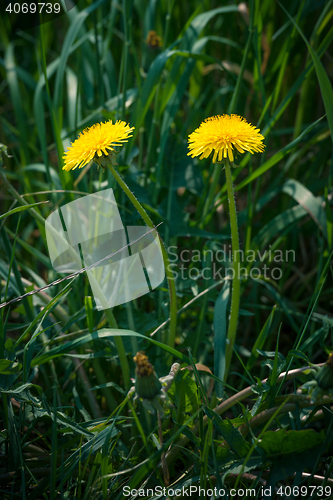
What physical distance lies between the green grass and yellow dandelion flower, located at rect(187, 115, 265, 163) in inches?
6.2

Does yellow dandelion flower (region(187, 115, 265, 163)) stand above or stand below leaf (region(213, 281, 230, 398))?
above

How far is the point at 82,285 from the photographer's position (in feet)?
3.24

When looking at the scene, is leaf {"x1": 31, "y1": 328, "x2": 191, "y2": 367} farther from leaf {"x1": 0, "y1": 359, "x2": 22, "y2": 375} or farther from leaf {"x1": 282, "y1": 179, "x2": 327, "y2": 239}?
leaf {"x1": 282, "y1": 179, "x2": 327, "y2": 239}

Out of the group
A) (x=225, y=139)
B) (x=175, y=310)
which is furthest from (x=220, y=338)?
(x=225, y=139)

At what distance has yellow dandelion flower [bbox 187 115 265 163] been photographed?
62cm

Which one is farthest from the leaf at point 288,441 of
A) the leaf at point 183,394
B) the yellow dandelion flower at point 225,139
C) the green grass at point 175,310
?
the yellow dandelion flower at point 225,139

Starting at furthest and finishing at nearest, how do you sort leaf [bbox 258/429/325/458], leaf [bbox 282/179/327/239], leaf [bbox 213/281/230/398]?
1. leaf [bbox 282/179/327/239]
2. leaf [bbox 213/281/230/398]
3. leaf [bbox 258/429/325/458]

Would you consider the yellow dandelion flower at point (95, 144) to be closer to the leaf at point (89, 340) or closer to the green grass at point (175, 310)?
the green grass at point (175, 310)

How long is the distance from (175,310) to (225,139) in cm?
34

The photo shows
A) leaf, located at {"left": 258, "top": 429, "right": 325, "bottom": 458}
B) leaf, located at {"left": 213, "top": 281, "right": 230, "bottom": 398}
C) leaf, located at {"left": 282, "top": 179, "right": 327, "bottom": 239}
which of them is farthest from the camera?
leaf, located at {"left": 282, "top": 179, "right": 327, "bottom": 239}

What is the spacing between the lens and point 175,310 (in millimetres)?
753

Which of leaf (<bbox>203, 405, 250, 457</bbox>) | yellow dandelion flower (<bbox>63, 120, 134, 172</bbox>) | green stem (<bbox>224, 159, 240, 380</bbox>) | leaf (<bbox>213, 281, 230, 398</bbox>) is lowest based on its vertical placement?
leaf (<bbox>203, 405, 250, 457</bbox>)

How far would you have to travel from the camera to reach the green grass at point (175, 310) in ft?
2.15

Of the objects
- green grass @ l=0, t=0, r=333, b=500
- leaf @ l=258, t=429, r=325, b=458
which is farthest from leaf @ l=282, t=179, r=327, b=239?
leaf @ l=258, t=429, r=325, b=458
